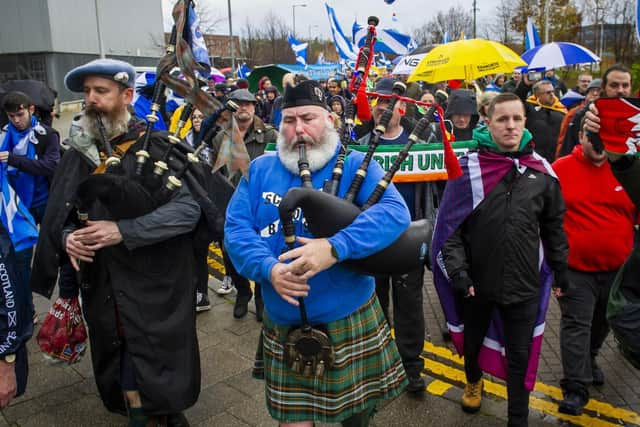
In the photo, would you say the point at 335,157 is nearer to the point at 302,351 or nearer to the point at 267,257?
the point at 267,257

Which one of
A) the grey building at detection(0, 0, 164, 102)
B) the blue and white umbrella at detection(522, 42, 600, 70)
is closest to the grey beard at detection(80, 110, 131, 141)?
the blue and white umbrella at detection(522, 42, 600, 70)

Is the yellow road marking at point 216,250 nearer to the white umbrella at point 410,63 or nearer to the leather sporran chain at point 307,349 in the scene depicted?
the white umbrella at point 410,63

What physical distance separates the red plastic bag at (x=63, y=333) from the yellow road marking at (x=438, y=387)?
7.74ft

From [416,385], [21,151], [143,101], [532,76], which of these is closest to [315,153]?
[416,385]

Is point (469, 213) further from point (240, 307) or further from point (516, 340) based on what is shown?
point (240, 307)

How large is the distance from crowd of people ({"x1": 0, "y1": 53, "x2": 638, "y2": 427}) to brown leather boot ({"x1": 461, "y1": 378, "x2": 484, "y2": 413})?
0.01 metres

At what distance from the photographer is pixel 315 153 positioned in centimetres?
257

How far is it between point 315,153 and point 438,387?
225 cm

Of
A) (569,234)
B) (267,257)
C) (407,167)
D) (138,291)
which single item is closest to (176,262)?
(138,291)

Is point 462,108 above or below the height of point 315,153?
above

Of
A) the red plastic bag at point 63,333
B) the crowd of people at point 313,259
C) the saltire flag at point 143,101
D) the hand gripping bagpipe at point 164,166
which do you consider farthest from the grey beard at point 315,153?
the saltire flag at point 143,101

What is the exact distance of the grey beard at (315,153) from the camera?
256 cm

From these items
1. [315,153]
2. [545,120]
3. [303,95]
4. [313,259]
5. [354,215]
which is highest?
[303,95]

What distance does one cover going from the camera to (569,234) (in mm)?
3830
